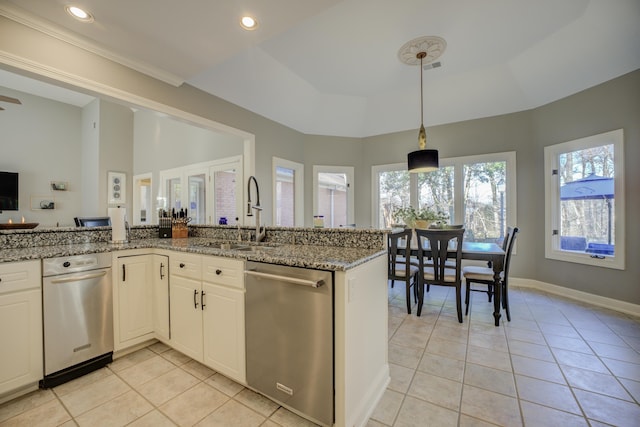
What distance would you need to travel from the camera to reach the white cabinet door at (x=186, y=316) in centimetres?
189

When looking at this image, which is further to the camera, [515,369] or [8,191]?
[8,191]

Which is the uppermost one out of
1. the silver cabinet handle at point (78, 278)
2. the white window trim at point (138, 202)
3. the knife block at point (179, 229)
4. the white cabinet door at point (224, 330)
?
the white window trim at point (138, 202)

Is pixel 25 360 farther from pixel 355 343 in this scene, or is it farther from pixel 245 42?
pixel 245 42

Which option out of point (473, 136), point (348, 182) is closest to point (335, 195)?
point (348, 182)

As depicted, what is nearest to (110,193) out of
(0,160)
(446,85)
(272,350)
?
(0,160)

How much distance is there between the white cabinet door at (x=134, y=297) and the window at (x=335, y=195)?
10.9ft

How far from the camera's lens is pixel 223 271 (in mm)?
1722

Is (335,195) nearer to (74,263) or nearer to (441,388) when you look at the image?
(441,388)

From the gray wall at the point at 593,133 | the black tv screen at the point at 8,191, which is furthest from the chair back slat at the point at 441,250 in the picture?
the black tv screen at the point at 8,191

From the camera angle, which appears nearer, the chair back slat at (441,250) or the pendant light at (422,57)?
the chair back slat at (441,250)

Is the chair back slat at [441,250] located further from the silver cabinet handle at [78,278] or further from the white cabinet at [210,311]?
the silver cabinet handle at [78,278]

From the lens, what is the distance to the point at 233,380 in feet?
5.98

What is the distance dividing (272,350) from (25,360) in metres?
1.66

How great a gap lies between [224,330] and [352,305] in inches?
38.9
